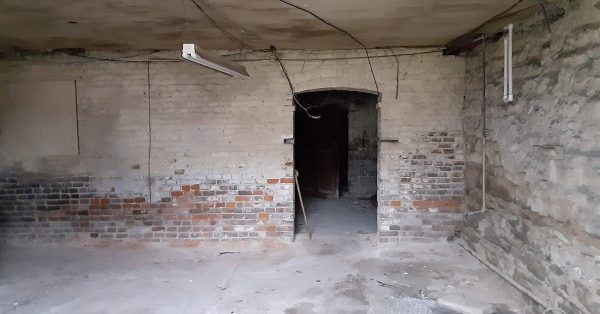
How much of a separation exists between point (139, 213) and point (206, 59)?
285 centimetres

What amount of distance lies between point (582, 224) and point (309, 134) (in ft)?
19.2

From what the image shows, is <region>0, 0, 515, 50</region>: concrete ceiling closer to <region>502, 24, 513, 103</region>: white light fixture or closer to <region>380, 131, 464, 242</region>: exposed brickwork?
<region>502, 24, 513, 103</region>: white light fixture

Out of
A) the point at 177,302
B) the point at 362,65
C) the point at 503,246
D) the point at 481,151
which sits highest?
the point at 362,65

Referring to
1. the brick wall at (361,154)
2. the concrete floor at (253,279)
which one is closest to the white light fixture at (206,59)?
the concrete floor at (253,279)

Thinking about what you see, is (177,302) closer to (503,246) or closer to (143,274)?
(143,274)

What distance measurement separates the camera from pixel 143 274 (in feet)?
14.3

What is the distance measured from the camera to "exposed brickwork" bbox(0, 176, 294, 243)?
5.19m

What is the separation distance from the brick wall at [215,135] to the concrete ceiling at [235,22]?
34cm

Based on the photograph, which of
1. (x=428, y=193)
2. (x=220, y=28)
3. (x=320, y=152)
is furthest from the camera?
(x=320, y=152)

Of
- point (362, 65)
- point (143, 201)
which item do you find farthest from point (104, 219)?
point (362, 65)

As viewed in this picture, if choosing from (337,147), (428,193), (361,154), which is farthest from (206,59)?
(361,154)

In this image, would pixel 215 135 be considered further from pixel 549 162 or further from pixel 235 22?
pixel 549 162

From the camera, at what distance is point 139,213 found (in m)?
5.25

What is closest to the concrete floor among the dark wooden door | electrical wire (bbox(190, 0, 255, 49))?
electrical wire (bbox(190, 0, 255, 49))
